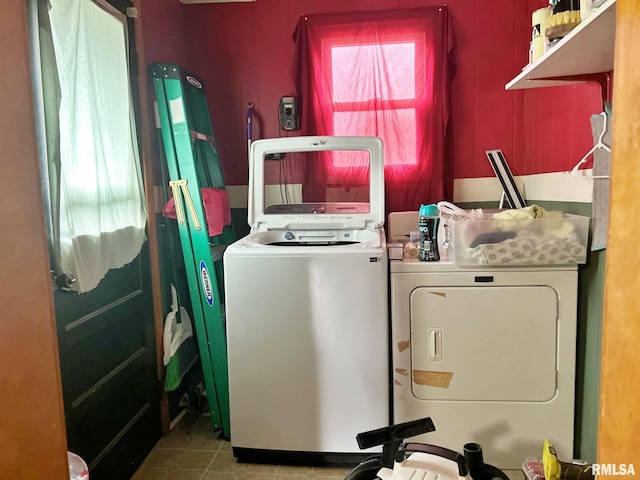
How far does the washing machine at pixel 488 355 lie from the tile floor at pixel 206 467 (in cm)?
22

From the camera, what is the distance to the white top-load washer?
1.75m

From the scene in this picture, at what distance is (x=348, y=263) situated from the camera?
5.71ft

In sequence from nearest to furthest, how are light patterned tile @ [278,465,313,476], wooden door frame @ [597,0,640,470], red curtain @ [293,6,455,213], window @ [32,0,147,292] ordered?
wooden door frame @ [597,0,640,470] < window @ [32,0,147,292] < light patterned tile @ [278,465,313,476] < red curtain @ [293,6,455,213]

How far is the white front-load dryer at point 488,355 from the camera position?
174 cm

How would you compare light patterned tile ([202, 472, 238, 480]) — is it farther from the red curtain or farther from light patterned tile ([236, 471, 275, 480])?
the red curtain

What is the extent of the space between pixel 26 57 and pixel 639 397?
33.1 inches

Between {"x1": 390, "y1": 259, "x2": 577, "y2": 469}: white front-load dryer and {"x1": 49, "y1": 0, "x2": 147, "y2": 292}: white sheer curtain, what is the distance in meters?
1.04

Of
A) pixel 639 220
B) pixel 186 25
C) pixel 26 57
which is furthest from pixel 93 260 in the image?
pixel 186 25

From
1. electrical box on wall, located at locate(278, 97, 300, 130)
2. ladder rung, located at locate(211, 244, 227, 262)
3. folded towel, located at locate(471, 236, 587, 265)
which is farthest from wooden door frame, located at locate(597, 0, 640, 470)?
electrical box on wall, located at locate(278, 97, 300, 130)

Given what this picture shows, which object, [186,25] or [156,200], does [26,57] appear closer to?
[156,200]

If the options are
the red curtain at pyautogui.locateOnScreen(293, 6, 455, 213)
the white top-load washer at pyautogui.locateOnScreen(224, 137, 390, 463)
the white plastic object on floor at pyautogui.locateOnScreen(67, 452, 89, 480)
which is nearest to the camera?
the white plastic object on floor at pyautogui.locateOnScreen(67, 452, 89, 480)

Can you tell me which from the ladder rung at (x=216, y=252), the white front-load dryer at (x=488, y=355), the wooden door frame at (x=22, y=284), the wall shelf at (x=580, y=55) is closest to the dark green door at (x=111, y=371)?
the ladder rung at (x=216, y=252)

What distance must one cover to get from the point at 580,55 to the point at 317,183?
1399 millimetres

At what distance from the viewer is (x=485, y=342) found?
1.78 meters
